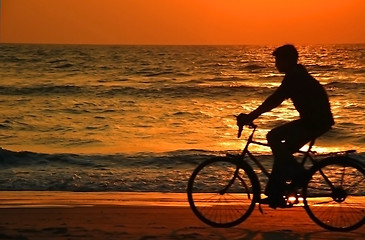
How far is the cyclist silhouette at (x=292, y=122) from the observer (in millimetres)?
6504

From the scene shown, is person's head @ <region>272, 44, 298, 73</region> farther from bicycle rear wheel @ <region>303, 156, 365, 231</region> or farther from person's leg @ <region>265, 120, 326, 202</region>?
bicycle rear wheel @ <region>303, 156, 365, 231</region>

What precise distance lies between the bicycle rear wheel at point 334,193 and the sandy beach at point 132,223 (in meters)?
0.11

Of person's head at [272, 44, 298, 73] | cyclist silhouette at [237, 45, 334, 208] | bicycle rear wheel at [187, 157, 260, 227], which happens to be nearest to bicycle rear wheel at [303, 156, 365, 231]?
cyclist silhouette at [237, 45, 334, 208]

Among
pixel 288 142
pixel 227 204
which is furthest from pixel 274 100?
pixel 227 204

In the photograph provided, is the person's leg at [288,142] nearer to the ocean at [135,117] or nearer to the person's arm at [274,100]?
the person's arm at [274,100]

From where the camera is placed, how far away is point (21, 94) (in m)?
37.4

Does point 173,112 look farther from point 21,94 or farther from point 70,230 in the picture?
point 70,230

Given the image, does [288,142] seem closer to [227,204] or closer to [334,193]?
[334,193]

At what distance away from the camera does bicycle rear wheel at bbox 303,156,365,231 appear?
21.8ft

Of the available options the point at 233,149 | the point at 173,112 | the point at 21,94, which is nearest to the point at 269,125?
the point at 173,112

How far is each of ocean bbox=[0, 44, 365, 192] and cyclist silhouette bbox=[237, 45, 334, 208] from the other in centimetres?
564

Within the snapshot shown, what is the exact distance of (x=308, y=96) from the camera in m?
6.50

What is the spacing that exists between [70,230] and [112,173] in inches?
303

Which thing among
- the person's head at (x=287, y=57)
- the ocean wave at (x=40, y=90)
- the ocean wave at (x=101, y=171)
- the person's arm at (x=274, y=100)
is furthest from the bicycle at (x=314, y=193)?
the ocean wave at (x=40, y=90)
